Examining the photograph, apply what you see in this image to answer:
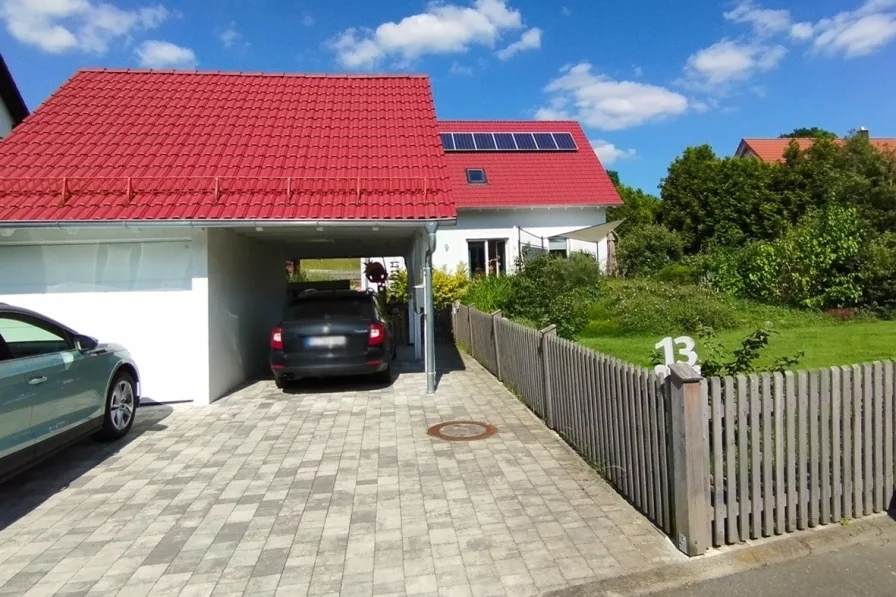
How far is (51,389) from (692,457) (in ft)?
17.6

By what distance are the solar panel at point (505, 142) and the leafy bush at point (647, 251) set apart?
19.7 ft

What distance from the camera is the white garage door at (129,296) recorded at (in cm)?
851

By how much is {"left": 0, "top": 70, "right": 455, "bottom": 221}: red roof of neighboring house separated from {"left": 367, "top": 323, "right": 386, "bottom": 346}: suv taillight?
171cm

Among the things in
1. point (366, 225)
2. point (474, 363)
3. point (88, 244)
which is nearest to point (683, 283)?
point (474, 363)

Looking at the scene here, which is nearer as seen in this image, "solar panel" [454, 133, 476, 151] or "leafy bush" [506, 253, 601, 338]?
"leafy bush" [506, 253, 601, 338]

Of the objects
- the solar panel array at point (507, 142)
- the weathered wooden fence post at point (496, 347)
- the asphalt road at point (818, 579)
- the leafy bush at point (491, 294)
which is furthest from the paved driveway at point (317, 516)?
the solar panel array at point (507, 142)

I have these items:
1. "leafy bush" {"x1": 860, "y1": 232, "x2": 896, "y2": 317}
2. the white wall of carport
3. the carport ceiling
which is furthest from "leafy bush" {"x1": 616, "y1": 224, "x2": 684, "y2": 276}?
the white wall of carport

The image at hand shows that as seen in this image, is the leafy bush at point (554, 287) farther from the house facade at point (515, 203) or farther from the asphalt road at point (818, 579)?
the asphalt road at point (818, 579)

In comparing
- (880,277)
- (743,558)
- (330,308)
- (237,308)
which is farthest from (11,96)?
(880,277)

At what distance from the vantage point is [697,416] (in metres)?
3.80

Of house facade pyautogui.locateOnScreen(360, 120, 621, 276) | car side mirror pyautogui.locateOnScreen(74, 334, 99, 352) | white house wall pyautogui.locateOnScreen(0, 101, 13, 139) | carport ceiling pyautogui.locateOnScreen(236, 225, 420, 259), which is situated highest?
white house wall pyautogui.locateOnScreen(0, 101, 13, 139)

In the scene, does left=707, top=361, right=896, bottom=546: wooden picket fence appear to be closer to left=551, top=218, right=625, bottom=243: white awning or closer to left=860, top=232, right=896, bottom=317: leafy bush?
left=860, top=232, right=896, bottom=317: leafy bush

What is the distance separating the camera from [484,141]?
26.1m

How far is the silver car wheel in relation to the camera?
6.88 metres
